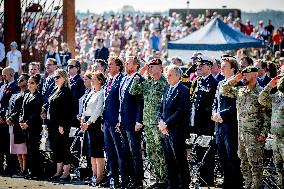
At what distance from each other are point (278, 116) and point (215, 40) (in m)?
11.6

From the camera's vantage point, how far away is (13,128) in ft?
43.1

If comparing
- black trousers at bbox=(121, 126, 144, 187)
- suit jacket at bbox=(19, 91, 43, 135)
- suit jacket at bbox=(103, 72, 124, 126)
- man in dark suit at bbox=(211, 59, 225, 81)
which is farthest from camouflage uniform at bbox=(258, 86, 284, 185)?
suit jacket at bbox=(19, 91, 43, 135)

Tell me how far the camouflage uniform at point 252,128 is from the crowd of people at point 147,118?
0.05 feet

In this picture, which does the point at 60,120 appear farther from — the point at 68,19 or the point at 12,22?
the point at 68,19

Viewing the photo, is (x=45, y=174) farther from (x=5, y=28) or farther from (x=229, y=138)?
(x=5, y=28)

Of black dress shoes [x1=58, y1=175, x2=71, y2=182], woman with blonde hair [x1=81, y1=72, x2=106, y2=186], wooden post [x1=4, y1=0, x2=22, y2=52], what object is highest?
wooden post [x1=4, y1=0, x2=22, y2=52]

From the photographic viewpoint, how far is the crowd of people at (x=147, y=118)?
10125mm

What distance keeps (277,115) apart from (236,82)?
103 centimetres

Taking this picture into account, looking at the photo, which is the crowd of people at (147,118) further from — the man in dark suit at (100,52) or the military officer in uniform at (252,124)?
the man in dark suit at (100,52)

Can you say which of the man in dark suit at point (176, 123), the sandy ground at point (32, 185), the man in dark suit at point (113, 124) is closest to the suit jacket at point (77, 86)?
the man in dark suit at point (113, 124)

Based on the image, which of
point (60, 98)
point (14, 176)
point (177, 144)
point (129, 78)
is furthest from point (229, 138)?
point (14, 176)

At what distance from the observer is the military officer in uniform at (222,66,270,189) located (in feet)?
33.0

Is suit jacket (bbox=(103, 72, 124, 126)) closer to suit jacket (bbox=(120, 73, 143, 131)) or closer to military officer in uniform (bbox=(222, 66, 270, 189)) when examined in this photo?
suit jacket (bbox=(120, 73, 143, 131))

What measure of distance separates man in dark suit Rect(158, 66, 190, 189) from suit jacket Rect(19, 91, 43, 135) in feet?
9.62
